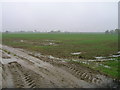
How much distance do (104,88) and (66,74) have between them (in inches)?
113

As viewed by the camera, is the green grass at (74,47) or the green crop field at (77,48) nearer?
the green crop field at (77,48)

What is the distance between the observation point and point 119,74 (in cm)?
927

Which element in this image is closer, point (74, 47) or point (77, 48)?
point (77, 48)

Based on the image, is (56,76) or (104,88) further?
(56,76)

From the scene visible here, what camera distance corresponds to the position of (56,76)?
29.5 feet

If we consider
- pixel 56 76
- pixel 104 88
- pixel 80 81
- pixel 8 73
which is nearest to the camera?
pixel 104 88

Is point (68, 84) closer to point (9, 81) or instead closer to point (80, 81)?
point (80, 81)

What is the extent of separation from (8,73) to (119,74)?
A: 6.05m

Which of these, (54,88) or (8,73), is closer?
(54,88)

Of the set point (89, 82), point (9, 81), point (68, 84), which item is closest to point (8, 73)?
point (9, 81)

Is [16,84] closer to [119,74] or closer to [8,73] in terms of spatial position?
[8,73]

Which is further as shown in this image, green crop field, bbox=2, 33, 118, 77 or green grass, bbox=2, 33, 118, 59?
green grass, bbox=2, 33, 118, 59

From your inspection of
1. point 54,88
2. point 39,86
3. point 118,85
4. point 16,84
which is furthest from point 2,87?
point 118,85

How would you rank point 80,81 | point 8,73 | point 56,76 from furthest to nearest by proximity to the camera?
point 8,73
point 56,76
point 80,81
